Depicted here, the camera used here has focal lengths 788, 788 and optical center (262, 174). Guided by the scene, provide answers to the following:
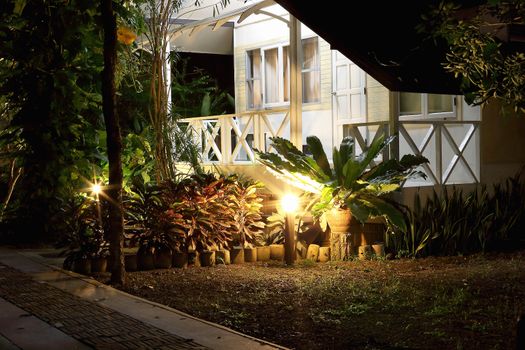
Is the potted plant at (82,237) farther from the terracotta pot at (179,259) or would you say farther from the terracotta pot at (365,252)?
the terracotta pot at (365,252)

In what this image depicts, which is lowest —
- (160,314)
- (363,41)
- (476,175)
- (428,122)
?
(160,314)

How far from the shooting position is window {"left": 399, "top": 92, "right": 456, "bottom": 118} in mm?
14156

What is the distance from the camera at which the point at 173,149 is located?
13992 millimetres

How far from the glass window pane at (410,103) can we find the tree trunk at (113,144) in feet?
24.9

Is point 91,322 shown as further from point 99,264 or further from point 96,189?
point 96,189

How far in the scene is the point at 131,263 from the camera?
1004cm

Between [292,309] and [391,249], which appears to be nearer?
[292,309]

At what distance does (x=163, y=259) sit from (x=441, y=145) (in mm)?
4977

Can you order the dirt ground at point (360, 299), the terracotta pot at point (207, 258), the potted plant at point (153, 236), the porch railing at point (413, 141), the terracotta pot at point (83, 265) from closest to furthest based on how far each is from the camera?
1. the dirt ground at point (360, 299)
2. the terracotta pot at point (83, 265)
3. the potted plant at point (153, 236)
4. the terracotta pot at point (207, 258)
5. the porch railing at point (413, 141)

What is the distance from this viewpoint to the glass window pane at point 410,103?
49.1 ft

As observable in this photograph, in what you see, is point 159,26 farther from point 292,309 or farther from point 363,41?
point 292,309

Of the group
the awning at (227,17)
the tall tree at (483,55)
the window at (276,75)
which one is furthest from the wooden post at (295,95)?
the window at (276,75)

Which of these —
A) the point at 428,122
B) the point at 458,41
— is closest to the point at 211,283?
the point at 458,41

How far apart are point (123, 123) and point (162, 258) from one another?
25.1 ft
